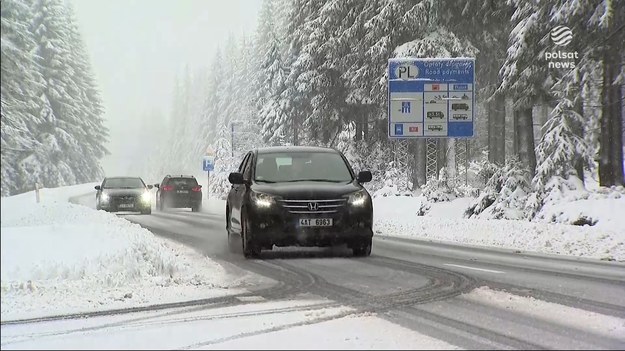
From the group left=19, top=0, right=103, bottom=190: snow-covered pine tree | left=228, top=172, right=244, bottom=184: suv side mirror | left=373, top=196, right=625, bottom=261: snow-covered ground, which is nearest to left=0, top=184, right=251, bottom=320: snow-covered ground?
left=228, top=172, right=244, bottom=184: suv side mirror

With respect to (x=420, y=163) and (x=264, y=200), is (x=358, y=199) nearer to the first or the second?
(x=264, y=200)

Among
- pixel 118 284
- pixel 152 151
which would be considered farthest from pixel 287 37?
pixel 152 151

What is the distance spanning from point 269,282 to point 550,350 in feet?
15.2

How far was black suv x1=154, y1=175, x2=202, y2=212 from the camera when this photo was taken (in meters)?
34.4

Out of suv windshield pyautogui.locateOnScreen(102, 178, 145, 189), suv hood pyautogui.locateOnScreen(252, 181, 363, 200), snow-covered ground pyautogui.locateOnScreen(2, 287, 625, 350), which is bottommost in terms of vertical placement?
snow-covered ground pyautogui.locateOnScreen(2, 287, 625, 350)

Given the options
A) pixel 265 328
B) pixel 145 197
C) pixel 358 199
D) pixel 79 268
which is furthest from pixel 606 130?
pixel 265 328

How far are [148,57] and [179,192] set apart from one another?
3905 inches

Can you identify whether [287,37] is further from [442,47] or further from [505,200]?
[505,200]

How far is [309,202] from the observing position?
11.8 metres

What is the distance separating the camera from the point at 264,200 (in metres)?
11.9

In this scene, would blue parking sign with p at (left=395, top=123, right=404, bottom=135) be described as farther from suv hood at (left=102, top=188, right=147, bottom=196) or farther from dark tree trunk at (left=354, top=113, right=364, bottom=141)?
dark tree trunk at (left=354, top=113, right=364, bottom=141)

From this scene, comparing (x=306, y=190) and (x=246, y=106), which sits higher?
(x=246, y=106)

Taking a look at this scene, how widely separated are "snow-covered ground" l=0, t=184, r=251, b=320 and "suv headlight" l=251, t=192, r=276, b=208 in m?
1.96

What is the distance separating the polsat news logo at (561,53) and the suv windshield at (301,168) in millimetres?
12835
